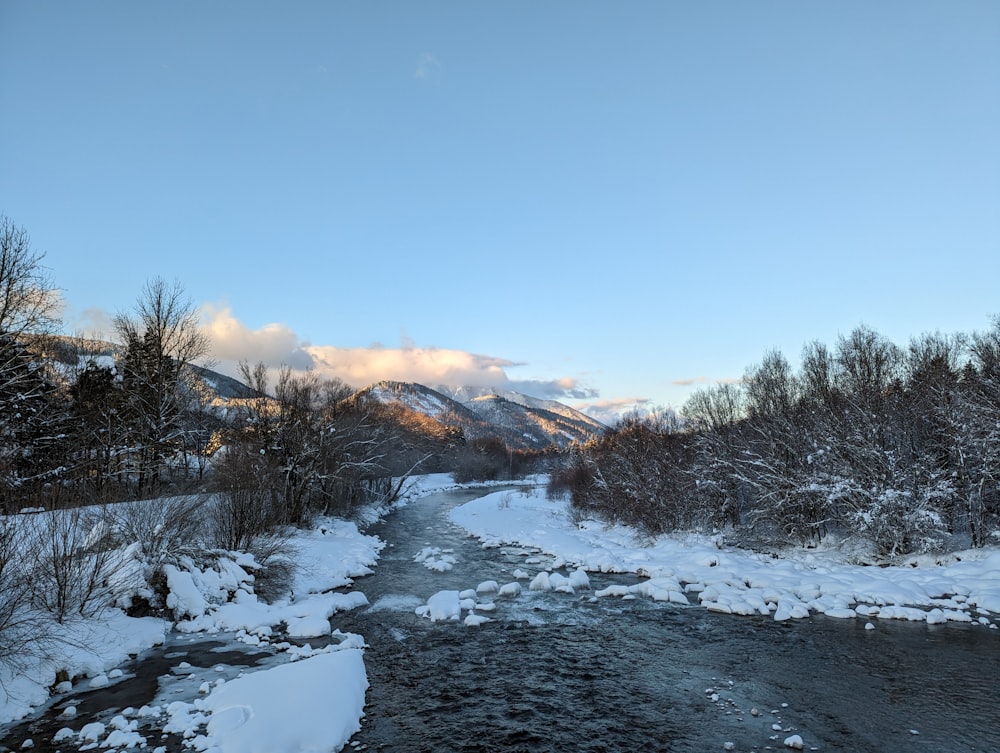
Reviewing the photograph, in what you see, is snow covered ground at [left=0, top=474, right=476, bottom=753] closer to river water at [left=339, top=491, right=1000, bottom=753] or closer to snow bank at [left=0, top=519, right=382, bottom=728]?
snow bank at [left=0, top=519, right=382, bottom=728]

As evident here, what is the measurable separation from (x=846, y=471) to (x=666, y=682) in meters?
15.2

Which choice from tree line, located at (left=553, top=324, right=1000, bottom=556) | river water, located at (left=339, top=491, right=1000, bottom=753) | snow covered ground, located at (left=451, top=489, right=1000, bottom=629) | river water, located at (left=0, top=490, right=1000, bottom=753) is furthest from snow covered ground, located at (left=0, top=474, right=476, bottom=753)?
tree line, located at (left=553, top=324, right=1000, bottom=556)

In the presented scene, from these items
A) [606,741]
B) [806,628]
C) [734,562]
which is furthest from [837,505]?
[606,741]

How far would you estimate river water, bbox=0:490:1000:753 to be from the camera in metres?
8.22

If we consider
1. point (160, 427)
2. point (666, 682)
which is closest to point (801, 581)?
point (666, 682)

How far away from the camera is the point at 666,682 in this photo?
10422 millimetres

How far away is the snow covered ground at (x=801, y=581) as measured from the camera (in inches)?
570

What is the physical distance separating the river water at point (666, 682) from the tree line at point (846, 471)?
7.51m

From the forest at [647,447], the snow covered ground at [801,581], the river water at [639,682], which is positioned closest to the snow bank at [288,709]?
the river water at [639,682]

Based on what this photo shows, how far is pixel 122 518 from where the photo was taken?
1427 cm

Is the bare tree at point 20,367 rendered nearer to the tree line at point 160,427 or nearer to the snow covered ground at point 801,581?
the tree line at point 160,427

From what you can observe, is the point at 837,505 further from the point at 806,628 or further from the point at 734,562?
the point at 806,628

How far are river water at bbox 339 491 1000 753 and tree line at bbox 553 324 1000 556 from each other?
7508mm

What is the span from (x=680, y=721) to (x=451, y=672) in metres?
4.73
